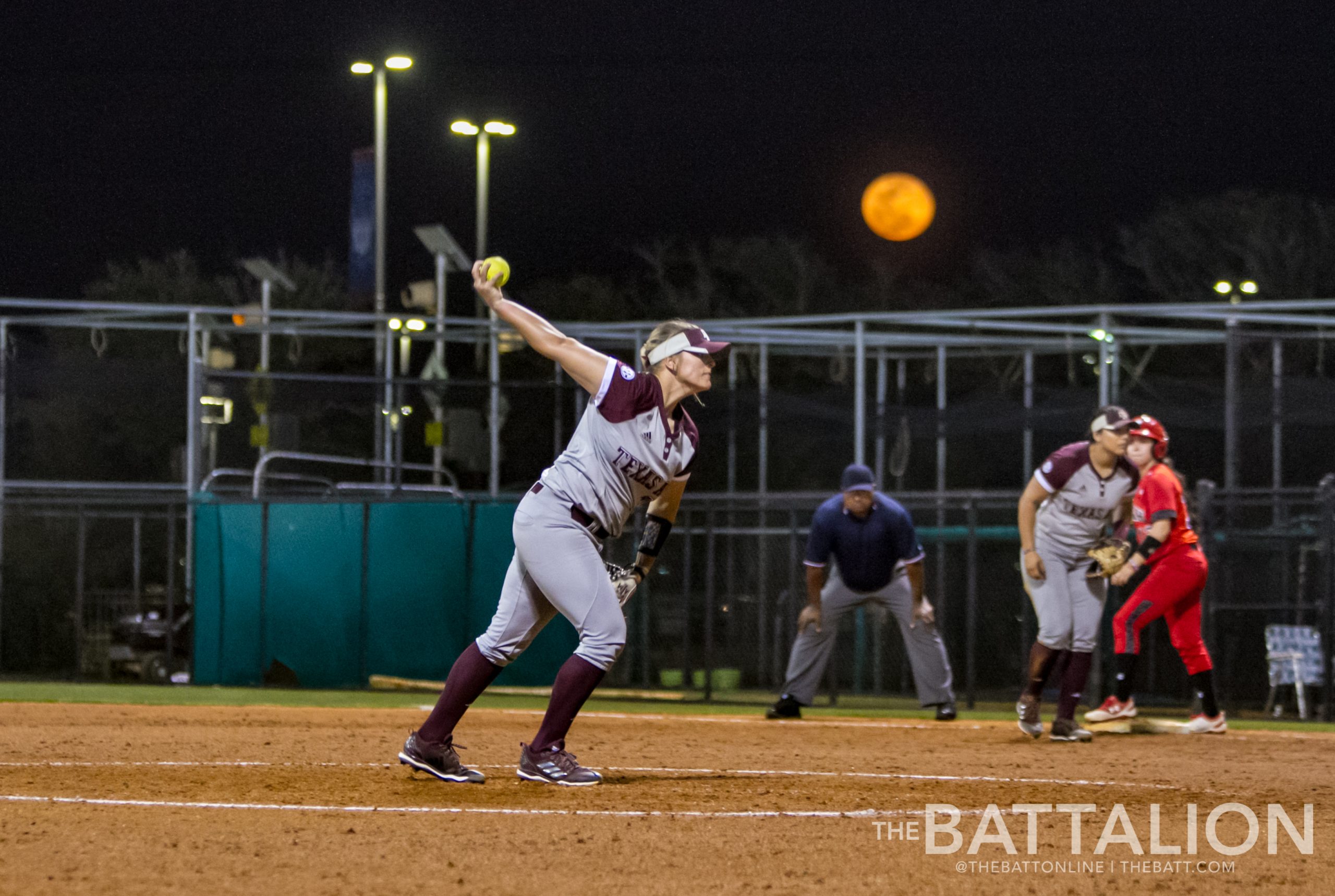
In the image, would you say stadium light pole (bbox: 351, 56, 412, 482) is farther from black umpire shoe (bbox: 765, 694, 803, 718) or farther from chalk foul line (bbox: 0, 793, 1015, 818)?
chalk foul line (bbox: 0, 793, 1015, 818)

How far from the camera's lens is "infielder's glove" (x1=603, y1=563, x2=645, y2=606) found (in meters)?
6.79

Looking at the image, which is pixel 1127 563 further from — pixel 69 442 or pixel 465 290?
pixel 465 290

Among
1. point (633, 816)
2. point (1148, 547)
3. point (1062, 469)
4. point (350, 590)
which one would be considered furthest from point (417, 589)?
point (633, 816)

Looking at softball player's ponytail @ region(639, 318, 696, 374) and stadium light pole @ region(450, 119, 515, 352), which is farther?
stadium light pole @ region(450, 119, 515, 352)

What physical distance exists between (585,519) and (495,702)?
27.2 feet

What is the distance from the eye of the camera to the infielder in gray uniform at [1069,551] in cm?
979

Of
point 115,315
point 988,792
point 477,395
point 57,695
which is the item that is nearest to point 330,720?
point 57,695

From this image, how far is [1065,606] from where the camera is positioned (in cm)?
992

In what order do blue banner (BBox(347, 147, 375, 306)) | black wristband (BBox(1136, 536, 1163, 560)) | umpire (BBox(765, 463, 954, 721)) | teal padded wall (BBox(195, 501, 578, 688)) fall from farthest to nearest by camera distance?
blue banner (BBox(347, 147, 375, 306)), teal padded wall (BBox(195, 501, 578, 688)), umpire (BBox(765, 463, 954, 721)), black wristband (BBox(1136, 536, 1163, 560))

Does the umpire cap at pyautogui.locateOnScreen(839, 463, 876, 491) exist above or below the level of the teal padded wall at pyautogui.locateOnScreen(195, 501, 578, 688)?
above

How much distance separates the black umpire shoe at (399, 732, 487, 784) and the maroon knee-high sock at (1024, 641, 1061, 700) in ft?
14.3

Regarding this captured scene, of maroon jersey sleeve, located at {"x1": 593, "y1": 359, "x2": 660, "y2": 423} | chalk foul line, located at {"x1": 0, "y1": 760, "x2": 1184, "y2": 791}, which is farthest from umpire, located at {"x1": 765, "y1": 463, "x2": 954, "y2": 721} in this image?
maroon jersey sleeve, located at {"x1": 593, "y1": 359, "x2": 660, "y2": 423}

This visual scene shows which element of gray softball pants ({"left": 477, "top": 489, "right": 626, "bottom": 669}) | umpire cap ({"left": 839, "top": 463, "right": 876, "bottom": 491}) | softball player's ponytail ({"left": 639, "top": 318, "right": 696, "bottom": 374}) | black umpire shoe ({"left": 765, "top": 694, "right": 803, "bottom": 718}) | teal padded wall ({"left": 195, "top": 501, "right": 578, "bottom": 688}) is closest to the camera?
gray softball pants ({"left": 477, "top": 489, "right": 626, "bottom": 669})

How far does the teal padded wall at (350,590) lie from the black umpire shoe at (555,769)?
8.89 metres
